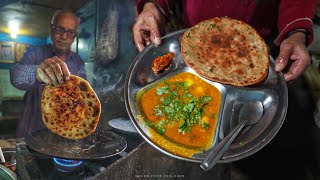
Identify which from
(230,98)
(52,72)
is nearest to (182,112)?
(230,98)

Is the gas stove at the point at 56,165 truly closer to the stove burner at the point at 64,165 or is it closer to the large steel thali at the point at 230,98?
the stove burner at the point at 64,165

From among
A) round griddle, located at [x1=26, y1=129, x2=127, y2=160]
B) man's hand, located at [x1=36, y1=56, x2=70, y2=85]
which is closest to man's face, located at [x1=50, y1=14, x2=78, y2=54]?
man's hand, located at [x1=36, y1=56, x2=70, y2=85]

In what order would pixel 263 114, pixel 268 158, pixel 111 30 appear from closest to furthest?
pixel 263 114
pixel 111 30
pixel 268 158

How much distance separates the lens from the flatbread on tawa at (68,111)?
273cm

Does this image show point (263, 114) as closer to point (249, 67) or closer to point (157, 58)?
point (249, 67)

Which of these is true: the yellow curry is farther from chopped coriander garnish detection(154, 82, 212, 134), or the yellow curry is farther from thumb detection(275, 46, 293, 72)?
thumb detection(275, 46, 293, 72)

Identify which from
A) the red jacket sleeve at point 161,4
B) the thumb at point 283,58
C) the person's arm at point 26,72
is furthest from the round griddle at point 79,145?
the thumb at point 283,58

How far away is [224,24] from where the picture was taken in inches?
104

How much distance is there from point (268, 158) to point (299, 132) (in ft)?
1.89

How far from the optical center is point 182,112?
2.28m

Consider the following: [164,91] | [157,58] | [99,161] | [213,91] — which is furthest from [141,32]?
[99,161]

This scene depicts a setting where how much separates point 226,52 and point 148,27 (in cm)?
74

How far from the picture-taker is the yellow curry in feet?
7.16

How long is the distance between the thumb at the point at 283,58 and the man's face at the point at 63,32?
6.62 ft
